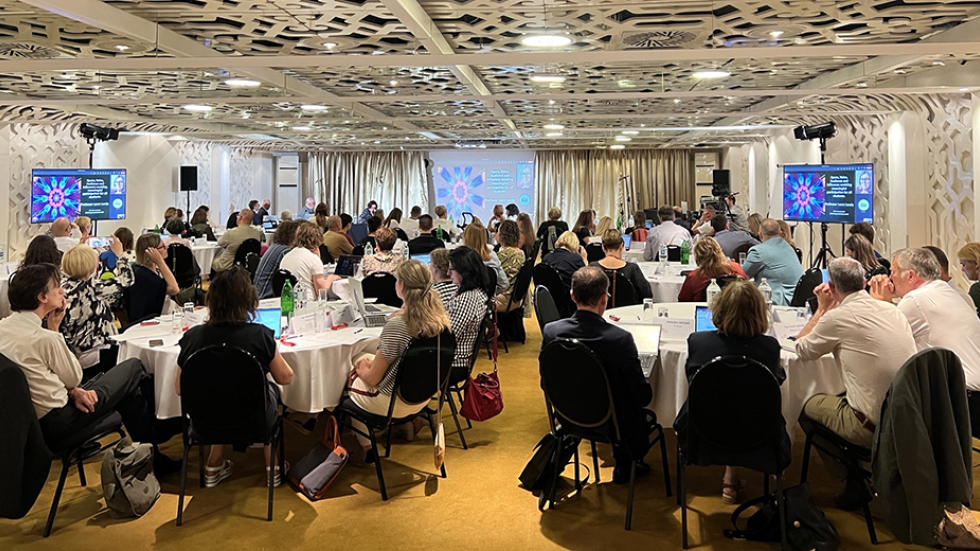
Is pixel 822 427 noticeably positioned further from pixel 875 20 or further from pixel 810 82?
pixel 810 82

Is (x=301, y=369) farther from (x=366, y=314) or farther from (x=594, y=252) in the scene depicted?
(x=594, y=252)

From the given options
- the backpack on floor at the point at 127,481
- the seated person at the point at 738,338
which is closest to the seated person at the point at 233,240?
the backpack on floor at the point at 127,481

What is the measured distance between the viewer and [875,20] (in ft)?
19.9

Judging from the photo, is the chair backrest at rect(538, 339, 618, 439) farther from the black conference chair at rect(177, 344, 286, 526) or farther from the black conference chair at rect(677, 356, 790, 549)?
the black conference chair at rect(177, 344, 286, 526)

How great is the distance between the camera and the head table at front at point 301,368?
12.8 feet

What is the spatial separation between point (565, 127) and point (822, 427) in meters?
11.4

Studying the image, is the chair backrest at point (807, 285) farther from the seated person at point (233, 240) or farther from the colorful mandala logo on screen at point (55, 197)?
the colorful mandala logo on screen at point (55, 197)

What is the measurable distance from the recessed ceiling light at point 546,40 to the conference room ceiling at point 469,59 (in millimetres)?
63

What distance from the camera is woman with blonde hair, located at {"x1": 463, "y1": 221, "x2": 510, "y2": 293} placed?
680cm

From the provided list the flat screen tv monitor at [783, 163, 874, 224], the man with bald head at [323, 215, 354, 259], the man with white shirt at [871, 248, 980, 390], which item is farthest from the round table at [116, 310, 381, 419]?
the flat screen tv monitor at [783, 163, 874, 224]

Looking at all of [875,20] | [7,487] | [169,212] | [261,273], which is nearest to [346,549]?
[7,487]

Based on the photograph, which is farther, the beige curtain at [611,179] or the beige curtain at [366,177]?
the beige curtain at [366,177]

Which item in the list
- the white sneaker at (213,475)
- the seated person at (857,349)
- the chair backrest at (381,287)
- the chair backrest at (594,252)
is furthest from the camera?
the chair backrest at (594,252)

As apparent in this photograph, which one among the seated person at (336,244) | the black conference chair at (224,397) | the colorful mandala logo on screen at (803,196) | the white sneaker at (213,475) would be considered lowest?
the white sneaker at (213,475)
